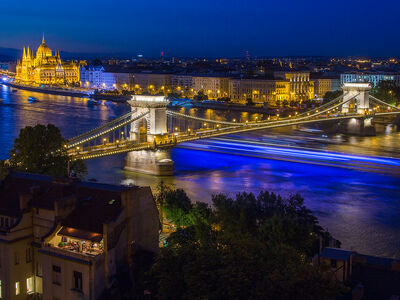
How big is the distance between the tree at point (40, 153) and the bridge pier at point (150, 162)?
441 centimetres

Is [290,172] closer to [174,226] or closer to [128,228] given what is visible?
[174,226]

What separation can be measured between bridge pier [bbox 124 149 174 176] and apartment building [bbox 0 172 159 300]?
28.8 ft

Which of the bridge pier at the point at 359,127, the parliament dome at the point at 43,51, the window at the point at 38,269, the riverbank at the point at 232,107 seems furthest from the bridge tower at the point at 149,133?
the parliament dome at the point at 43,51

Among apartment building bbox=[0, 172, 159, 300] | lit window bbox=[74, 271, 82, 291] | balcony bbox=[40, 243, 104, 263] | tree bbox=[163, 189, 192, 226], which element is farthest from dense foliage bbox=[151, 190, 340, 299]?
tree bbox=[163, 189, 192, 226]

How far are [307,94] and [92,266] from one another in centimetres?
4103

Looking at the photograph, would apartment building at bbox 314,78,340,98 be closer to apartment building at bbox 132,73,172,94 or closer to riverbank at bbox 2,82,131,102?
apartment building at bbox 132,73,172,94

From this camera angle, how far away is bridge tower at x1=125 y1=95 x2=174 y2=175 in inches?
625

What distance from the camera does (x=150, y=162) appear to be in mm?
16000

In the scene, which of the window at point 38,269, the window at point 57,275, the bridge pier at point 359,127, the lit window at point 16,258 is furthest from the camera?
the bridge pier at point 359,127

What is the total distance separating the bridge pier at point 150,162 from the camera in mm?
15734

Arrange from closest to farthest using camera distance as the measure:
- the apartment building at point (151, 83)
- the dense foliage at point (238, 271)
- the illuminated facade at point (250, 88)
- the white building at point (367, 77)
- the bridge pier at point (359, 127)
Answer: the dense foliage at point (238, 271) → the bridge pier at point (359, 127) → the illuminated facade at point (250, 88) → the white building at point (367, 77) → the apartment building at point (151, 83)

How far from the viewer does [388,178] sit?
→ 1584 centimetres

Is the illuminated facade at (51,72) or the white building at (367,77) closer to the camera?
the white building at (367,77)

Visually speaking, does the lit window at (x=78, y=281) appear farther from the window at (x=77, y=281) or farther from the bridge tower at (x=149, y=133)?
the bridge tower at (x=149, y=133)
